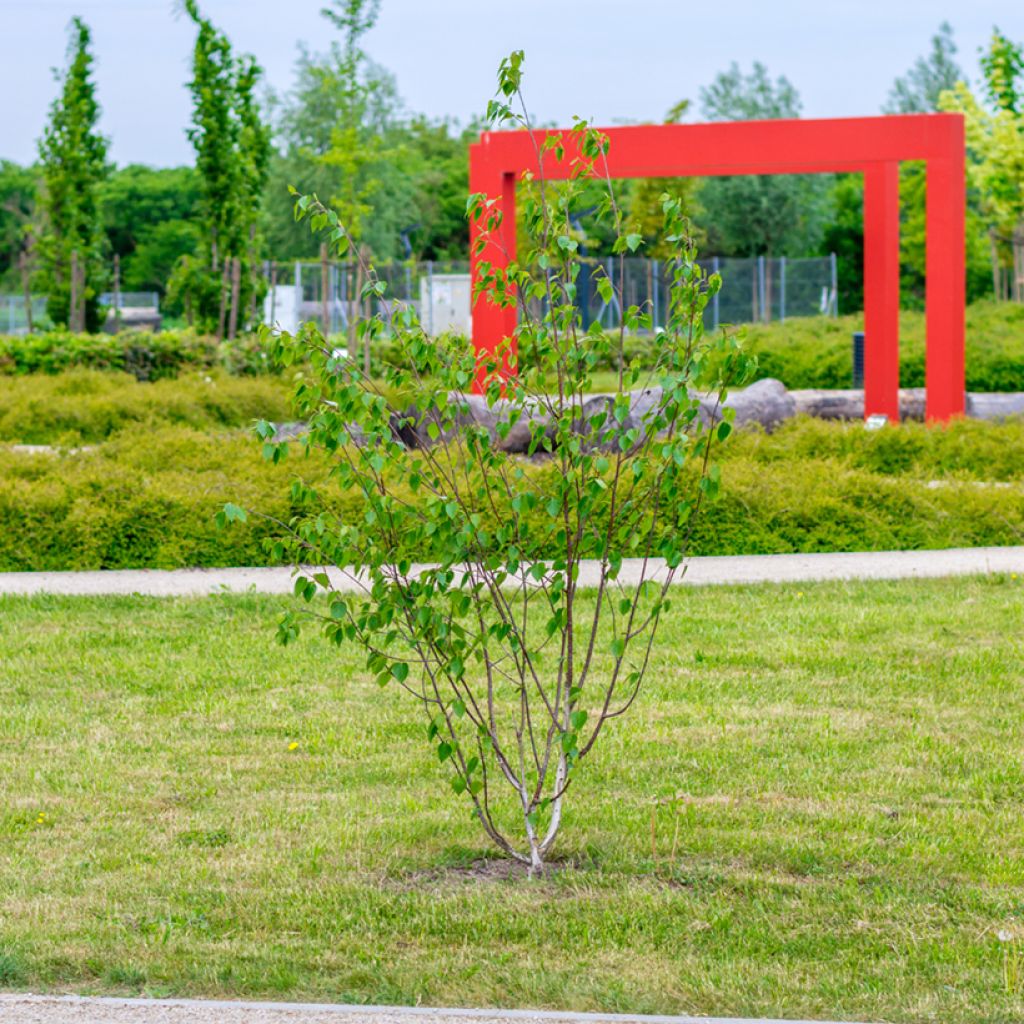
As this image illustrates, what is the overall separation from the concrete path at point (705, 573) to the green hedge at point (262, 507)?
11.5 inches

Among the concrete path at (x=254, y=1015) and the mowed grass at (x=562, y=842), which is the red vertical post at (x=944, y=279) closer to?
the mowed grass at (x=562, y=842)

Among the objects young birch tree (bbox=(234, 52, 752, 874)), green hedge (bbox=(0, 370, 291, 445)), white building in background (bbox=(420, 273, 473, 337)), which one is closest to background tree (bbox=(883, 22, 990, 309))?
white building in background (bbox=(420, 273, 473, 337))

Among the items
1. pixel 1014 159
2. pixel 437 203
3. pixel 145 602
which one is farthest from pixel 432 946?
pixel 437 203

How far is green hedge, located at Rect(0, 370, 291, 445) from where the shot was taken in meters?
16.7

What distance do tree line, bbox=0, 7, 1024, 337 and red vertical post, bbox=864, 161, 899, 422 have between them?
313 cm

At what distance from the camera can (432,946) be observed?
4090 mm

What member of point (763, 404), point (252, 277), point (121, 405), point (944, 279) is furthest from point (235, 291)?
point (944, 279)

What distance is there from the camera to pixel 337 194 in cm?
2456

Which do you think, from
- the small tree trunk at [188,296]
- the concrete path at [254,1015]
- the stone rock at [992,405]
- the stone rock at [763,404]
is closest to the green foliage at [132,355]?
the small tree trunk at [188,296]

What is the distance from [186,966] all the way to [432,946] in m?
0.63

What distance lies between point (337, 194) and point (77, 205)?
4762 mm

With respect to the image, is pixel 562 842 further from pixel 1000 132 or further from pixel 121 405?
pixel 1000 132

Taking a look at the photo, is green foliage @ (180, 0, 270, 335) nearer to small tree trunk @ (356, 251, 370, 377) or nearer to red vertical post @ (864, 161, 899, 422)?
small tree trunk @ (356, 251, 370, 377)

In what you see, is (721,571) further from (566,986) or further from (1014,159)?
(1014,159)
